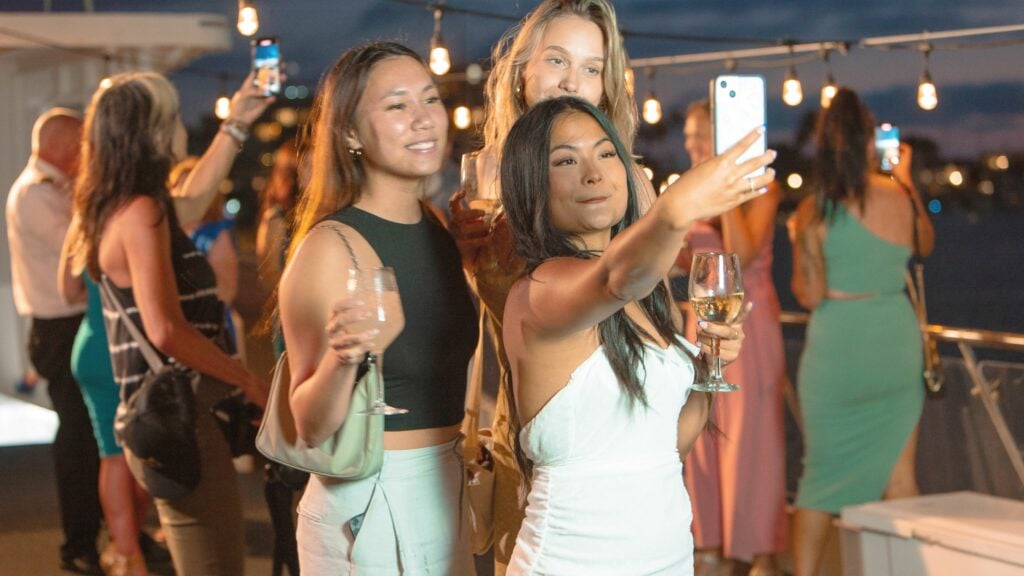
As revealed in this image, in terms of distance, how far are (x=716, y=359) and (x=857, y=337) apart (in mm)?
2557

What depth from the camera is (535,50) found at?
2.66 meters

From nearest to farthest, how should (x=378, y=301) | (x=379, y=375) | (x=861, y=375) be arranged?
(x=378, y=301)
(x=379, y=375)
(x=861, y=375)

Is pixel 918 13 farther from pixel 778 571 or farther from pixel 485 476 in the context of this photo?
pixel 485 476

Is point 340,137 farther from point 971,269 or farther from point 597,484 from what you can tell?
point 971,269

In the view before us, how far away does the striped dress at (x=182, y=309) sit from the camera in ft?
11.3

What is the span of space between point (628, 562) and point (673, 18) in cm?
1051

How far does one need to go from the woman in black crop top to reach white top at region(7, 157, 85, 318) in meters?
2.97

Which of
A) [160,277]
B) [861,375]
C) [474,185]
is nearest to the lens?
[474,185]

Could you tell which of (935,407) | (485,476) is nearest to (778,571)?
(935,407)

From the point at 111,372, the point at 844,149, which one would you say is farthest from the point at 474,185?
the point at 844,149

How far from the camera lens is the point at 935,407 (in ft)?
15.8

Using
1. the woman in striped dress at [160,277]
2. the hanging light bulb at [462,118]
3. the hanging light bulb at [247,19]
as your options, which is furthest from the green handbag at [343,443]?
the hanging light bulb at [462,118]

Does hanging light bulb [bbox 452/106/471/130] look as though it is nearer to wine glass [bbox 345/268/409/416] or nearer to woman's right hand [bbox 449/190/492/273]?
woman's right hand [bbox 449/190/492/273]

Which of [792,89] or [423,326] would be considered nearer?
[423,326]
